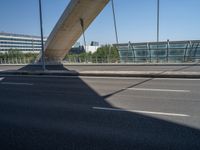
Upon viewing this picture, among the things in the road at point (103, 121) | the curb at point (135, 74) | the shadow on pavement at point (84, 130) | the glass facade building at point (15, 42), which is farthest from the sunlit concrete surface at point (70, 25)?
the glass facade building at point (15, 42)

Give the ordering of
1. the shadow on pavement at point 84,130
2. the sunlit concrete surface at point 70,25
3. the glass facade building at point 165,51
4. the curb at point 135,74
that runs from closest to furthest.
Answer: the shadow on pavement at point 84,130 < the curb at point 135,74 < the glass facade building at point 165,51 < the sunlit concrete surface at point 70,25

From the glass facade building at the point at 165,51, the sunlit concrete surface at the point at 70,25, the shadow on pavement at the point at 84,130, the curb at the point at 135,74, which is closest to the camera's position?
the shadow on pavement at the point at 84,130

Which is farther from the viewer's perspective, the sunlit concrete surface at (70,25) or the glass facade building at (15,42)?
the glass facade building at (15,42)

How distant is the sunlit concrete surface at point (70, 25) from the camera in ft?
127

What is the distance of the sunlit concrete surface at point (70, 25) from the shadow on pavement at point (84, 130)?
3204 cm

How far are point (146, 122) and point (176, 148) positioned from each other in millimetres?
1531

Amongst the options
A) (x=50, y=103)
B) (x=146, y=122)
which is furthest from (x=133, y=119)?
(x=50, y=103)

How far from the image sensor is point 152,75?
47.7 feet

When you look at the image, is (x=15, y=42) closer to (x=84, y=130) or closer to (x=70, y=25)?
(x=70, y=25)

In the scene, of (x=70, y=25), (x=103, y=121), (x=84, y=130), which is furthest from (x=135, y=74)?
(x=70, y=25)

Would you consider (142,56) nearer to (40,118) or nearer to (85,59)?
(85,59)

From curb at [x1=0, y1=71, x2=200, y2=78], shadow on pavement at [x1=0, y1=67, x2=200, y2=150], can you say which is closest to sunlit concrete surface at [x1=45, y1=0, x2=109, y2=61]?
curb at [x1=0, y1=71, x2=200, y2=78]

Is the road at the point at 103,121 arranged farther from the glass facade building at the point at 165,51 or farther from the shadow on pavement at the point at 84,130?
the glass facade building at the point at 165,51

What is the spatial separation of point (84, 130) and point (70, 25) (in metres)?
39.6
